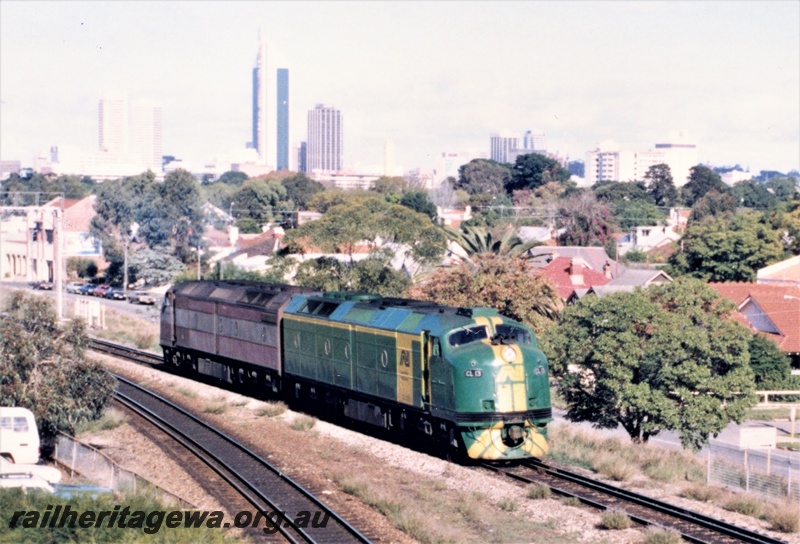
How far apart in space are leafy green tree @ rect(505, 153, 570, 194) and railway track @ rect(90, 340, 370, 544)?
147083 millimetres

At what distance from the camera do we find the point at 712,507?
68.5 feet

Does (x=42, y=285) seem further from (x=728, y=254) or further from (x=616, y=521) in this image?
(x=616, y=521)

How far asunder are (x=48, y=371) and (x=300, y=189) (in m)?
139

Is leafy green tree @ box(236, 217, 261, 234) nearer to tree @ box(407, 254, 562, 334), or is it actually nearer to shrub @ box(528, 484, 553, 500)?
tree @ box(407, 254, 562, 334)

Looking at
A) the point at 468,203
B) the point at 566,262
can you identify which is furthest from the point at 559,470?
the point at 468,203

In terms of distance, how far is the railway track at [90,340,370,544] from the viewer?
63.0 ft

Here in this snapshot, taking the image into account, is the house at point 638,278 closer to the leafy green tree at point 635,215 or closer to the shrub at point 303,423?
the shrub at point 303,423

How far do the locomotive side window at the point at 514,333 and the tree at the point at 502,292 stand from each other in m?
20.6

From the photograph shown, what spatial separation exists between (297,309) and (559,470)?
11253 millimetres

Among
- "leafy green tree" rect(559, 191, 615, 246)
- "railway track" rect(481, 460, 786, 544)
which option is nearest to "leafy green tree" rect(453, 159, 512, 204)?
"leafy green tree" rect(559, 191, 615, 246)

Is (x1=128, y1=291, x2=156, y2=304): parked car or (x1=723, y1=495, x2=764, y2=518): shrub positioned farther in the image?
(x1=128, y1=291, x2=156, y2=304): parked car

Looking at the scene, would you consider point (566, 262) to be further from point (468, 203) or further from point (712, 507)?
point (468, 203)

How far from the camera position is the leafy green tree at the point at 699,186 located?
17350 centimetres

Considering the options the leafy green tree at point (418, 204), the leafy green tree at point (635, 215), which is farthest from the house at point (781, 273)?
the leafy green tree at point (635, 215)
